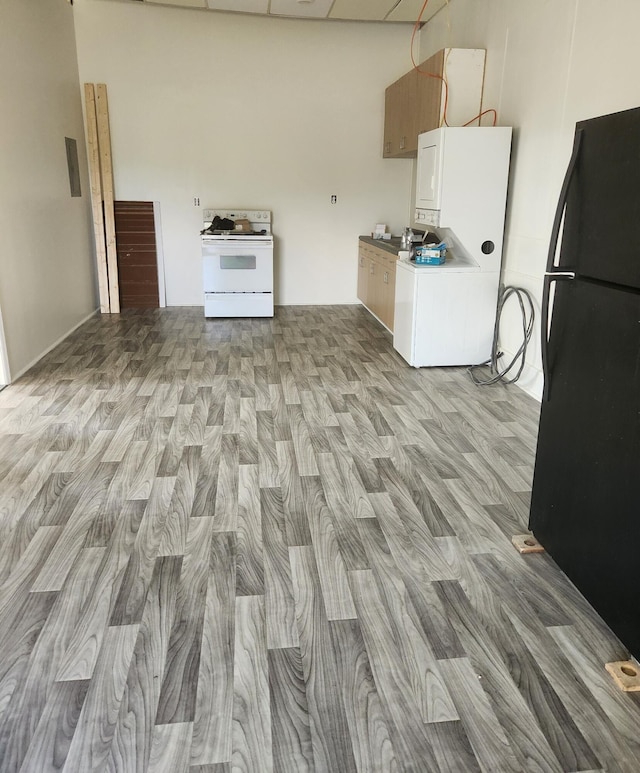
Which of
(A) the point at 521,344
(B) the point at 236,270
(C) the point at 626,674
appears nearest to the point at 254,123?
(B) the point at 236,270

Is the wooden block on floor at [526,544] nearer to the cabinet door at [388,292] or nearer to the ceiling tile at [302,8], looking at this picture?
the cabinet door at [388,292]

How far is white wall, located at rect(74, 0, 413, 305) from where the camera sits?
20.2ft

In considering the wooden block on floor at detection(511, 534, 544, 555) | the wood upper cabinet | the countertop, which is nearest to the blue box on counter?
the countertop

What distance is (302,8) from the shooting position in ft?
18.4

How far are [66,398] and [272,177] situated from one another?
3.85 m

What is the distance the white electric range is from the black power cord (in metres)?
2.64

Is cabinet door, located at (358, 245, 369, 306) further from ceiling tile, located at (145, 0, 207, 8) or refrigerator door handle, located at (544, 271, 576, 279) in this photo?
refrigerator door handle, located at (544, 271, 576, 279)

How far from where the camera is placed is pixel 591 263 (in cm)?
182

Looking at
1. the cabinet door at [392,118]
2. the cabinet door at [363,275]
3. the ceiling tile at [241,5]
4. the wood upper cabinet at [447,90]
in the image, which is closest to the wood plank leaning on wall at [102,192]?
the ceiling tile at [241,5]

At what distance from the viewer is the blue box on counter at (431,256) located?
435 cm

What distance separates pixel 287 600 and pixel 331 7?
18.3 ft

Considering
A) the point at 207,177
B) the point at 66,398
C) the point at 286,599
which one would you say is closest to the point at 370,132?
the point at 207,177

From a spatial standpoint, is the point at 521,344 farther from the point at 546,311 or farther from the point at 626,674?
the point at 626,674

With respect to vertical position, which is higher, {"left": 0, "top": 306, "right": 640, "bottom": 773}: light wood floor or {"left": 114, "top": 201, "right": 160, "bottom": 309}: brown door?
{"left": 114, "top": 201, "right": 160, "bottom": 309}: brown door
